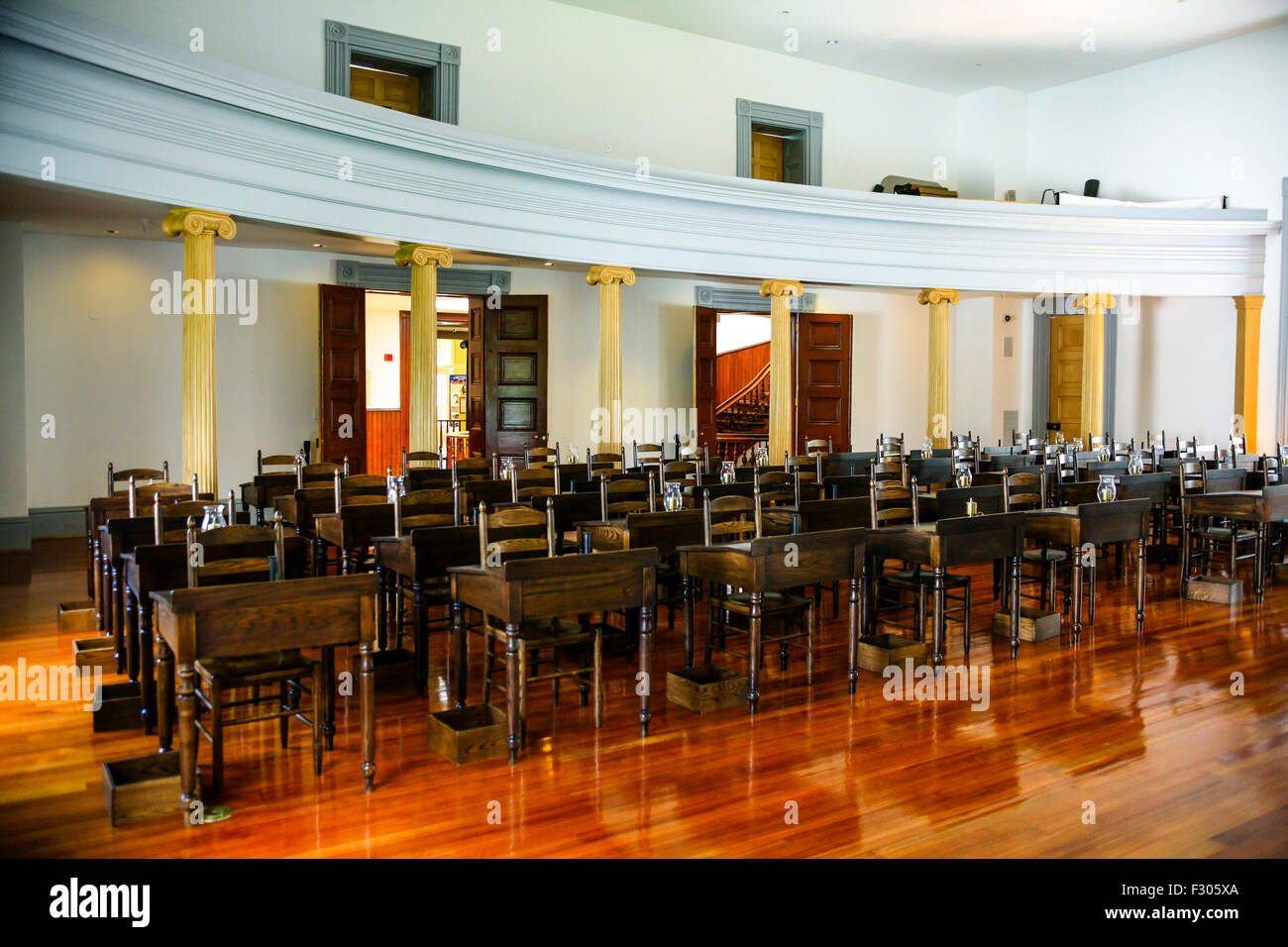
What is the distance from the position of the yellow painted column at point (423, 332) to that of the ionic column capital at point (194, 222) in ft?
6.46

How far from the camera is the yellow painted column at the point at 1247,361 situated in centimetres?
1320

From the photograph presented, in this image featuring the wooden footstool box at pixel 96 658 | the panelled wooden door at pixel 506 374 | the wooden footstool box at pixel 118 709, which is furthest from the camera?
the panelled wooden door at pixel 506 374

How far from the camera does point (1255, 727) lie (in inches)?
174

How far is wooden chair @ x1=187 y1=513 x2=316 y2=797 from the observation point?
143 inches

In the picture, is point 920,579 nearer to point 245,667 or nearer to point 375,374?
point 245,667

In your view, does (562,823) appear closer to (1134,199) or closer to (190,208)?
(190,208)

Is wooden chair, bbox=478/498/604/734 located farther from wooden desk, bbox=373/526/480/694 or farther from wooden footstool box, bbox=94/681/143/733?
wooden footstool box, bbox=94/681/143/733

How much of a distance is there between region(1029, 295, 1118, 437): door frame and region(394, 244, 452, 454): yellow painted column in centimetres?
963

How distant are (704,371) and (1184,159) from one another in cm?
748

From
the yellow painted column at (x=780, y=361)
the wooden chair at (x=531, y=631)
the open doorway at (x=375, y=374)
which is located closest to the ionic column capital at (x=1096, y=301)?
the yellow painted column at (x=780, y=361)

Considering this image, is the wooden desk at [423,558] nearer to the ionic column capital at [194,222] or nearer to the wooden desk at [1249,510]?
the ionic column capital at [194,222]

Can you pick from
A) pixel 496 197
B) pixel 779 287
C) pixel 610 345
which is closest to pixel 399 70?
pixel 496 197

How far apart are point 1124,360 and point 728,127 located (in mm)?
7033

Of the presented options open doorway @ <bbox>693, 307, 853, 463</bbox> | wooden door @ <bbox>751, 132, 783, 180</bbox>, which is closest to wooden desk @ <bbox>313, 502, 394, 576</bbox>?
open doorway @ <bbox>693, 307, 853, 463</bbox>
